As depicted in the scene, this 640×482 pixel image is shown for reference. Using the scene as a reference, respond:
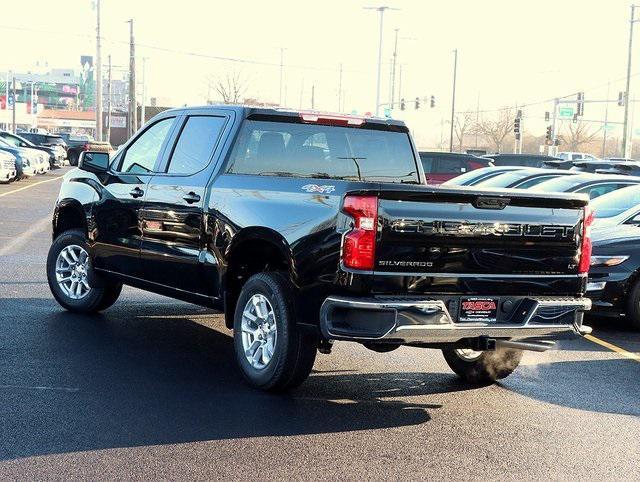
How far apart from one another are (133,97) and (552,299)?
55.9 meters

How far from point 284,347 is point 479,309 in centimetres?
130

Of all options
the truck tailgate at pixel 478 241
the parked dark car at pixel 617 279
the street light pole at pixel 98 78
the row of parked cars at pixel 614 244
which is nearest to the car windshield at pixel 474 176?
the row of parked cars at pixel 614 244

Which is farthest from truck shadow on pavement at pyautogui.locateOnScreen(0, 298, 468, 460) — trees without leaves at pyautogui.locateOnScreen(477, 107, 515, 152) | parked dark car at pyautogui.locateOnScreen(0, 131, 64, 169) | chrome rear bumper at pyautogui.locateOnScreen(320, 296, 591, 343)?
trees without leaves at pyautogui.locateOnScreen(477, 107, 515, 152)

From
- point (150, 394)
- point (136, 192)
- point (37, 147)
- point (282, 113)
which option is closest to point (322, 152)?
point (282, 113)

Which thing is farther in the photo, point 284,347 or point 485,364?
point 485,364

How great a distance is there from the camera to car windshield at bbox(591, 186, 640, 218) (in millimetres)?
13619

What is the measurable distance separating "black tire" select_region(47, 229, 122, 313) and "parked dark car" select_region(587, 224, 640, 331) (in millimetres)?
4765

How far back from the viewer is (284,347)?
7168mm

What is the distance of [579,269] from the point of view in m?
7.35

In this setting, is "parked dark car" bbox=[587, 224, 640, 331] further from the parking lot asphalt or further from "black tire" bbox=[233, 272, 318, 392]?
"black tire" bbox=[233, 272, 318, 392]

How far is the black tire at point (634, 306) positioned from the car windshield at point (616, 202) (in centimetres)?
250

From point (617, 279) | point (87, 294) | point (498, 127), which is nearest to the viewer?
point (87, 294)

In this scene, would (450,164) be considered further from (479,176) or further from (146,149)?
(146,149)

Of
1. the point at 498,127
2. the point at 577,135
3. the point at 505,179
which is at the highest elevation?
the point at 498,127
